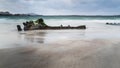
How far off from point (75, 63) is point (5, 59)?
8.60ft

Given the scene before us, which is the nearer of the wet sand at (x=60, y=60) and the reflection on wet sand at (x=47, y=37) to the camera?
the wet sand at (x=60, y=60)

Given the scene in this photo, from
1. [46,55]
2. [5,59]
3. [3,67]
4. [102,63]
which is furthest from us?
[46,55]

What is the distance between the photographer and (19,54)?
374 inches

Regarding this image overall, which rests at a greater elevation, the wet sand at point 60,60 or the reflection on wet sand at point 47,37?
the reflection on wet sand at point 47,37

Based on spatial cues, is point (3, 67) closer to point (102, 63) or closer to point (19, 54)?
point (19, 54)

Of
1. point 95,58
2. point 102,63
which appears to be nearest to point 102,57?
point 95,58

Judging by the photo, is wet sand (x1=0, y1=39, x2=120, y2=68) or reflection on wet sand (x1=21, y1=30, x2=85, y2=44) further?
reflection on wet sand (x1=21, y1=30, x2=85, y2=44)

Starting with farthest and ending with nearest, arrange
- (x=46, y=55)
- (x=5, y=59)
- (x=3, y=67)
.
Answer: (x=46, y=55)
(x=5, y=59)
(x=3, y=67)

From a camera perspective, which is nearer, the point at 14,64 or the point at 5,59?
the point at 14,64

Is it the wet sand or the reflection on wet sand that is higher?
the reflection on wet sand

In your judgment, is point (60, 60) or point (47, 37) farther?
point (47, 37)

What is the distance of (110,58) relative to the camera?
8.70 meters

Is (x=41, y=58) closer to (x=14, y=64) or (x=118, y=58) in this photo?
(x=14, y=64)

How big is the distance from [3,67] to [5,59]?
1.19m
